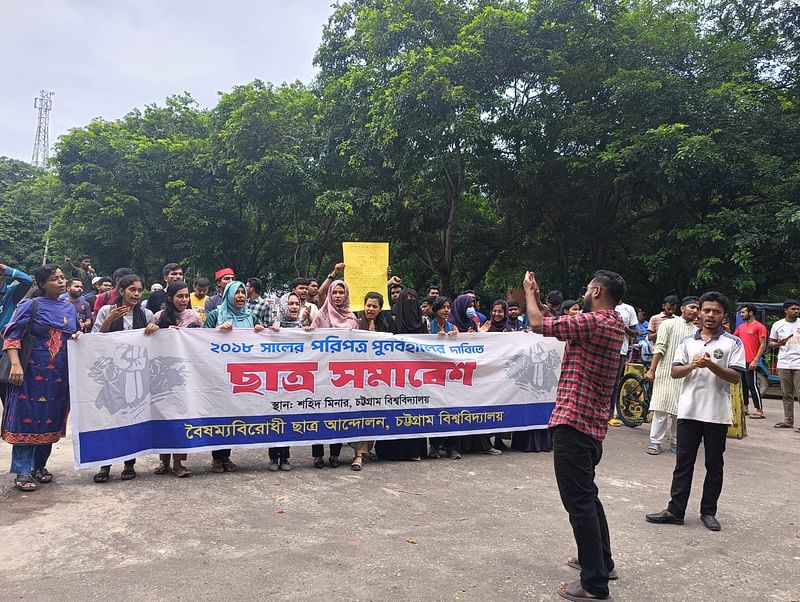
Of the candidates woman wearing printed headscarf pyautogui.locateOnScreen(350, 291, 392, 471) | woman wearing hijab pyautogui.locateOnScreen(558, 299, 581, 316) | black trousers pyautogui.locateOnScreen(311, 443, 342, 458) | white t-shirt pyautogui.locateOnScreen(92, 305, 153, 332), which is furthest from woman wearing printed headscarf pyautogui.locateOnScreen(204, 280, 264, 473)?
woman wearing hijab pyautogui.locateOnScreen(558, 299, 581, 316)

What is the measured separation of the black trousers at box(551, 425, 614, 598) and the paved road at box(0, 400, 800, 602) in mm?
294

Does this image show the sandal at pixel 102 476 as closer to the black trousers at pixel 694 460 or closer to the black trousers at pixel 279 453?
the black trousers at pixel 279 453

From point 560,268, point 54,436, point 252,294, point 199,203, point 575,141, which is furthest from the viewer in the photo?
point 199,203

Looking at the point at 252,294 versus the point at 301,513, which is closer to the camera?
the point at 301,513

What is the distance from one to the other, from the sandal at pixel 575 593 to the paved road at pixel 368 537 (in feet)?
0.36

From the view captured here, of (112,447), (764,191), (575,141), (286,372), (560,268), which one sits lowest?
(112,447)

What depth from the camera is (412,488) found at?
16.2ft

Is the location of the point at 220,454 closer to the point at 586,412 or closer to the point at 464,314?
the point at 464,314

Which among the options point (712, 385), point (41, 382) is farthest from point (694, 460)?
point (41, 382)

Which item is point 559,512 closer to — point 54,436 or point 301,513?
point 301,513

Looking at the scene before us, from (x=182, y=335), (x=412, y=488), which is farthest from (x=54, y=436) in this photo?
(x=412, y=488)

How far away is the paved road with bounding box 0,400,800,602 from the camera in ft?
10.4

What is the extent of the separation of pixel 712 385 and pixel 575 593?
2.01 m

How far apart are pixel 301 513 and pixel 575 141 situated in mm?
13083
